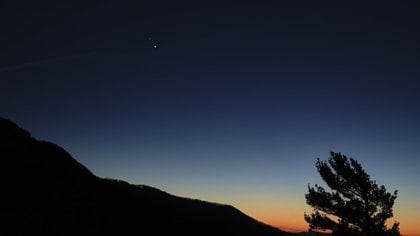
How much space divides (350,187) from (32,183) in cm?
3424

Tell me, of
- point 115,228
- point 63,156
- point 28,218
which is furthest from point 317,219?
point 63,156

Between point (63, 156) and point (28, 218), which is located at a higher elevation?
point (63, 156)

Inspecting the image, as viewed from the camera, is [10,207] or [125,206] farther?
[125,206]

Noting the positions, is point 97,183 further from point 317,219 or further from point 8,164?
point 317,219

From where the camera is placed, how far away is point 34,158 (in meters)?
51.8

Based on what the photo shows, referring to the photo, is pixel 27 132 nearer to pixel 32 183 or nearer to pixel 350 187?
pixel 32 183

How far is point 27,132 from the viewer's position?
2248 inches

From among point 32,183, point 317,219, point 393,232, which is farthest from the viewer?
point 32,183

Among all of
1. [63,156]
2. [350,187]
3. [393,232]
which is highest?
[63,156]

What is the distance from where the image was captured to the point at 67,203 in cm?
4397

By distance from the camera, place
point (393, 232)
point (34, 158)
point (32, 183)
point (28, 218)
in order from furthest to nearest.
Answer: point (34, 158) < point (32, 183) < point (28, 218) < point (393, 232)

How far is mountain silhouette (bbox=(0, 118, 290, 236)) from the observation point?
38.2m

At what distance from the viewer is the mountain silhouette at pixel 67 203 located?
38188 millimetres

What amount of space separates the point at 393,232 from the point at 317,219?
18.7ft
